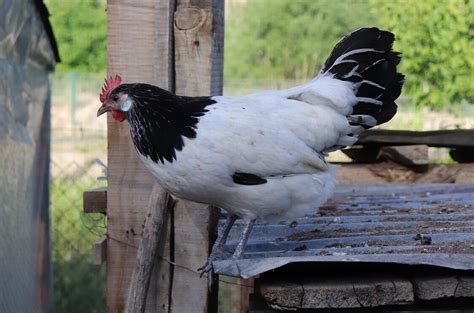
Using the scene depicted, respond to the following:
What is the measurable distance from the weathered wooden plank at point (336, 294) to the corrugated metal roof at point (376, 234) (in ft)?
0.28

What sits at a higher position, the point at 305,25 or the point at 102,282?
the point at 305,25

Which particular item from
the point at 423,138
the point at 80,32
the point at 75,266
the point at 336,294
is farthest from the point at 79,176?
the point at 336,294

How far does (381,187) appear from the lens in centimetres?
480

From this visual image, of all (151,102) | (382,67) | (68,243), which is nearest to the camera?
(151,102)

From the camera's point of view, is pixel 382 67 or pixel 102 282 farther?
pixel 102 282

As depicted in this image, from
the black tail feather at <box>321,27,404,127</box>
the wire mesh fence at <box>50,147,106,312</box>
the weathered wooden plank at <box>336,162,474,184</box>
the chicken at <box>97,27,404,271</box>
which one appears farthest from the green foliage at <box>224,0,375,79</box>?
the chicken at <box>97,27,404,271</box>

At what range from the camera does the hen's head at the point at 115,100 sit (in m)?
3.08

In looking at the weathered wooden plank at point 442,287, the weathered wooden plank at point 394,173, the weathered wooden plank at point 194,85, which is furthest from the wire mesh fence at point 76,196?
the weathered wooden plank at point 394,173

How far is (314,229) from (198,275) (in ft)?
2.07

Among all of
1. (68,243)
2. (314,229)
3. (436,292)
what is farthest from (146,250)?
(68,243)

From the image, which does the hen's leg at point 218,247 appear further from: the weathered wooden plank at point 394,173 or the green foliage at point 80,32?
the green foliage at point 80,32

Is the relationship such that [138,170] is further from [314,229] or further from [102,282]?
[102,282]

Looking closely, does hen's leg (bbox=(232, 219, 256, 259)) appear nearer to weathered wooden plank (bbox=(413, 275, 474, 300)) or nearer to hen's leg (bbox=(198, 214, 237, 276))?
hen's leg (bbox=(198, 214, 237, 276))

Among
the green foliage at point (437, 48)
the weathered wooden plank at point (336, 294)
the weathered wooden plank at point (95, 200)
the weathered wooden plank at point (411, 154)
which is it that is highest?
the green foliage at point (437, 48)
